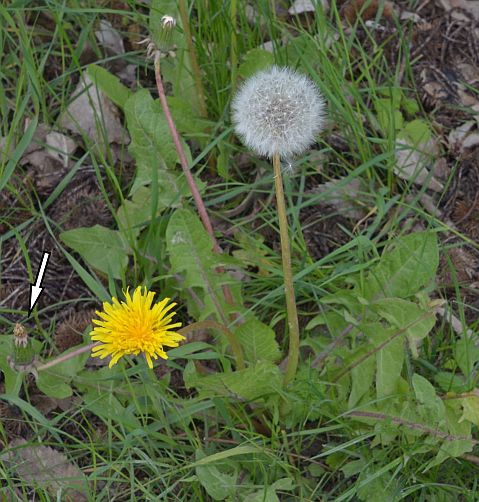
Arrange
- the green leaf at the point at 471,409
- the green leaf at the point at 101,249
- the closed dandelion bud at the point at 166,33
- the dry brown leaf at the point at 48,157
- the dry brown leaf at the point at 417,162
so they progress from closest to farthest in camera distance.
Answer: the closed dandelion bud at the point at 166,33, the green leaf at the point at 471,409, the green leaf at the point at 101,249, the dry brown leaf at the point at 417,162, the dry brown leaf at the point at 48,157

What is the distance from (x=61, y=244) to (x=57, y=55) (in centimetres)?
Answer: 94

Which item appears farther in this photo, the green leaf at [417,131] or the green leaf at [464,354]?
the green leaf at [417,131]

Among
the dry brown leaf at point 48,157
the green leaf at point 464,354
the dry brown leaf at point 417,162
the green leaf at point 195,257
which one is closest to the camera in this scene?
the green leaf at point 464,354

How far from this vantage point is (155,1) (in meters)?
2.99

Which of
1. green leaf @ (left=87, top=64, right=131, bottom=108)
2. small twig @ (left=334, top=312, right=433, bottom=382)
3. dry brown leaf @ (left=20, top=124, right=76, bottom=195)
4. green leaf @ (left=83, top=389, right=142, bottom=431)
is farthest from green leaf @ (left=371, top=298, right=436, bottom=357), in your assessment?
dry brown leaf @ (left=20, top=124, right=76, bottom=195)

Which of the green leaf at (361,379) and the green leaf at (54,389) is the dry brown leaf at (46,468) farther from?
the green leaf at (361,379)

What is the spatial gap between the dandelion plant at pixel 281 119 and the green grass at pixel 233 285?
0.49 metres

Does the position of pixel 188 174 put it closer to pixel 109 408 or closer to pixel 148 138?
pixel 148 138

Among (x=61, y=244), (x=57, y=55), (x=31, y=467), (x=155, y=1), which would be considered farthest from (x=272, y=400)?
(x=57, y=55)

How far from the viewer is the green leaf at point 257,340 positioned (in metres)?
2.48

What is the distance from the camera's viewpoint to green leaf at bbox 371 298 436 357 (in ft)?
7.96

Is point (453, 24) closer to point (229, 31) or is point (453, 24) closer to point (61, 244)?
point (229, 31)

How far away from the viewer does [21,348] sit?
221 cm

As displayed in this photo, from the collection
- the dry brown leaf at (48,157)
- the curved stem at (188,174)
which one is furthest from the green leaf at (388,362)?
the dry brown leaf at (48,157)
